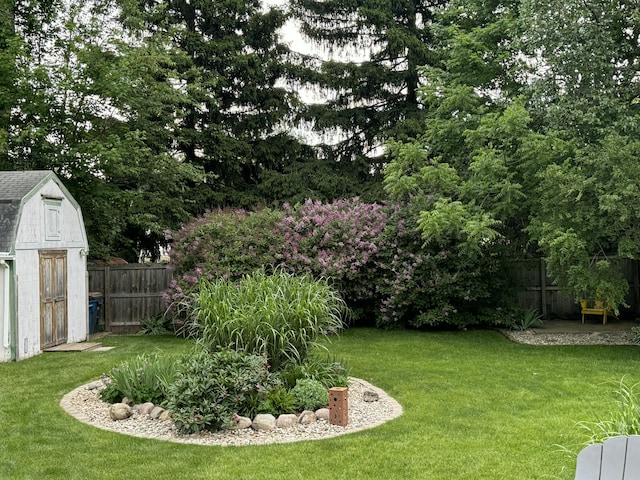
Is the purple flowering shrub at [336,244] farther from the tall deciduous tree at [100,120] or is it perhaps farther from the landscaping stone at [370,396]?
the landscaping stone at [370,396]

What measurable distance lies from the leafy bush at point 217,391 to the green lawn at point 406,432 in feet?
1.01

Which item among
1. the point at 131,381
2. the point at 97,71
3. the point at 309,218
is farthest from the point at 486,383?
the point at 97,71

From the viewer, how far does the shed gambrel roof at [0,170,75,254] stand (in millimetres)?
9148

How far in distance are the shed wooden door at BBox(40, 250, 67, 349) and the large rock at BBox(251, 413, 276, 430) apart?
19.6 ft

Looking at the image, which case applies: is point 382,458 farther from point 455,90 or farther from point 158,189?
point 158,189

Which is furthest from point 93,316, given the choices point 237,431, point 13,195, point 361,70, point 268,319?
point 361,70

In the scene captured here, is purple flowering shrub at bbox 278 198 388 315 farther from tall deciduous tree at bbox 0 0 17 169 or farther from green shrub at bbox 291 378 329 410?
tall deciduous tree at bbox 0 0 17 169

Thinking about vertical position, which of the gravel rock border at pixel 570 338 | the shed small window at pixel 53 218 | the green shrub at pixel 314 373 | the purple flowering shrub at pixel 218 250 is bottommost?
the gravel rock border at pixel 570 338

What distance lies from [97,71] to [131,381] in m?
8.30

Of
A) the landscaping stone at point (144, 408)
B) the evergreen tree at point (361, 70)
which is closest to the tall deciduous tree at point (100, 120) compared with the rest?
the evergreen tree at point (361, 70)

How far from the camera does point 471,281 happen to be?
38.8ft

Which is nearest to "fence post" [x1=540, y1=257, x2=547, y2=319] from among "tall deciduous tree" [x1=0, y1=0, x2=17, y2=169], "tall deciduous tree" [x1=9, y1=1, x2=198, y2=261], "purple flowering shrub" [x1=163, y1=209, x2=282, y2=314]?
"purple flowering shrub" [x1=163, y1=209, x2=282, y2=314]

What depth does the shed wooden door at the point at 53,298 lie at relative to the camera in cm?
999

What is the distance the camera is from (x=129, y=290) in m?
12.9
